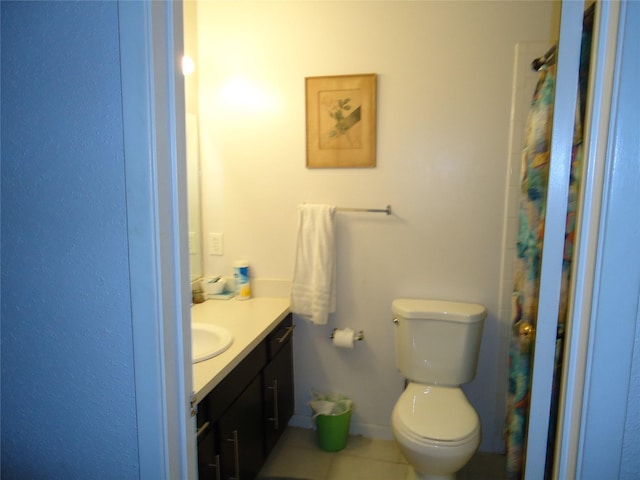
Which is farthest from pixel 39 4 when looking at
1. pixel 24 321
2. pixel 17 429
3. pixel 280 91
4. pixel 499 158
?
pixel 499 158

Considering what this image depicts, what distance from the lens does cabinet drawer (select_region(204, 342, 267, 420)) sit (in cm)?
143

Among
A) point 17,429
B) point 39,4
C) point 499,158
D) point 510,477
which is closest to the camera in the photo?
point 39,4

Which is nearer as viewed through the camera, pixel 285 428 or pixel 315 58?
pixel 315 58

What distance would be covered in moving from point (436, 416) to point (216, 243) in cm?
150

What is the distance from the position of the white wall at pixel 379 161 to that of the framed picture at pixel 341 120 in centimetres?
5

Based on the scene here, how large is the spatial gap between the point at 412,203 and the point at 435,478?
1303mm

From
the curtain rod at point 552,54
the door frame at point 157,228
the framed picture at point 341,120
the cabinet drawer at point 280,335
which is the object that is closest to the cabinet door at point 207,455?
the door frame at point 157,228

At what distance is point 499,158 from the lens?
6.73 ft

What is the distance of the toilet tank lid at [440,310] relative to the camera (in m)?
1.99

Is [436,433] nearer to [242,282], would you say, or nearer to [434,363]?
[434,363]

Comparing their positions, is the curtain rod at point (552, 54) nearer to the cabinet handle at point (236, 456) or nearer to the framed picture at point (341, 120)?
the framed picture at point (341, 120)

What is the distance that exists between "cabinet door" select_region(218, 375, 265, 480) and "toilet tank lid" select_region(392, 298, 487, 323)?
2.59ft

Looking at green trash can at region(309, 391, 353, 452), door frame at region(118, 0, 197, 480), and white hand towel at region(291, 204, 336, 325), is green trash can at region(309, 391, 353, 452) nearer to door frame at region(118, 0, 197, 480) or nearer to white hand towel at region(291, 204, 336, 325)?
white hand towel at region(291, 204, 336, 325)

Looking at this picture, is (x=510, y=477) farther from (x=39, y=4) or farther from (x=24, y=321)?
(x=39, y=4)
